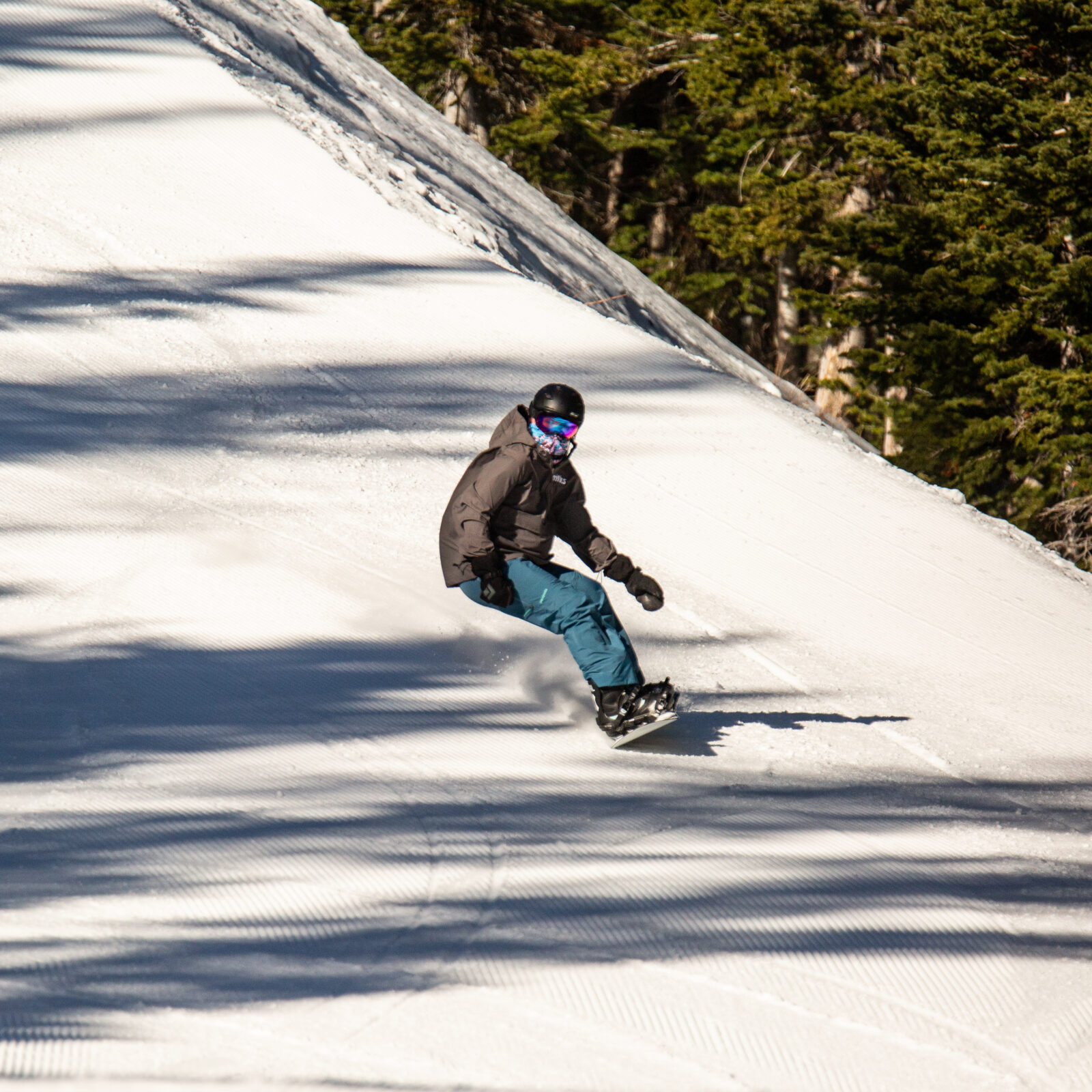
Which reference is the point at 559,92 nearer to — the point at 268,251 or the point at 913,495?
the point at 268,251

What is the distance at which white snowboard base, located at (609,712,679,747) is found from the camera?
17.0 feet

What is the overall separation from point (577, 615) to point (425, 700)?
2.82 feet

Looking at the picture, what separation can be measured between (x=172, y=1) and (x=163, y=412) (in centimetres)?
720

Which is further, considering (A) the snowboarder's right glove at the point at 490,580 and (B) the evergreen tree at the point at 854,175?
(B) the evergreen tree at the point at 854,175

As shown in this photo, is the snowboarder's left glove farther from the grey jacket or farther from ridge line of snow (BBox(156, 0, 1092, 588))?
ridge line of snow (BBox(156, 0, 1092, 588))

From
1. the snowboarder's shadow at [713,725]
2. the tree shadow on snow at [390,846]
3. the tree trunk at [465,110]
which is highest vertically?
the tree trunk at [465,110]

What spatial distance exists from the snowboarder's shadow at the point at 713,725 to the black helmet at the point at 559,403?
155 cm

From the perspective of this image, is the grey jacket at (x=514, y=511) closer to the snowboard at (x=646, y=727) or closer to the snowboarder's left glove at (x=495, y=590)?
the snowboarder's left glove at (x=495, y=590)

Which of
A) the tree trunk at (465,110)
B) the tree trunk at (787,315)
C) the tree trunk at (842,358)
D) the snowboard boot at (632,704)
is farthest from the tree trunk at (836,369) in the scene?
the snowboard boot at (632,704)

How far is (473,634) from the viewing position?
20.3 ft

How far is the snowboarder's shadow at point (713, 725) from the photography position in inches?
213

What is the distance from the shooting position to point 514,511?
5402mm

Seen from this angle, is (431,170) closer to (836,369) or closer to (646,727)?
(646,727)

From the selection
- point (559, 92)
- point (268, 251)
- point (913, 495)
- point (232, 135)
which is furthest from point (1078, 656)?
point (559, 92)
